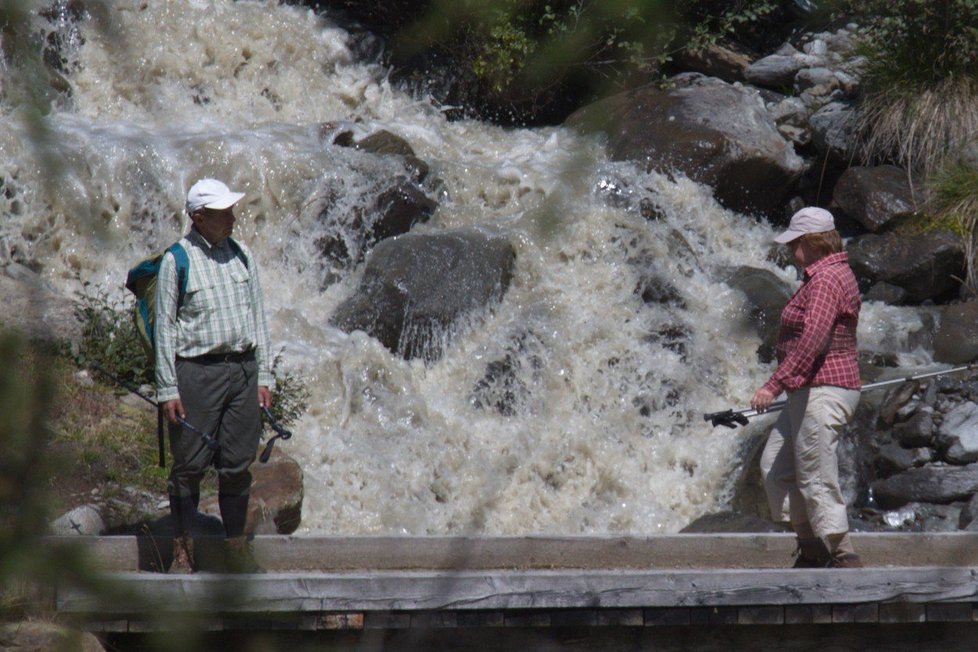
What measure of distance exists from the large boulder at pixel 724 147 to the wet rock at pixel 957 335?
255 cm

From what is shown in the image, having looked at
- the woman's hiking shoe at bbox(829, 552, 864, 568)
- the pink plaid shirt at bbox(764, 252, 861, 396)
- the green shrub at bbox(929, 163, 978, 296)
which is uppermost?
the pink plaid shirt at bbox(764, 252, 861, 396)

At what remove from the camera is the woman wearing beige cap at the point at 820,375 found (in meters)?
5.59

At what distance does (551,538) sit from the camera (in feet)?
20.7

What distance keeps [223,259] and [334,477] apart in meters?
4.22

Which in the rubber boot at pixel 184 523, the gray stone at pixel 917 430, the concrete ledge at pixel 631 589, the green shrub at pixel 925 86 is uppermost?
the concrete ledge at pixel 631 589

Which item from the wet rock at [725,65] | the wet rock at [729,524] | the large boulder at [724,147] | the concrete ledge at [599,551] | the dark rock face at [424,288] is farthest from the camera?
the wet rock at [725,65]

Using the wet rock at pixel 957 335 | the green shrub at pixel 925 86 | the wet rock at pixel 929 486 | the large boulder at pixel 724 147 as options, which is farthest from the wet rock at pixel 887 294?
the wet rock at pixel 929 486

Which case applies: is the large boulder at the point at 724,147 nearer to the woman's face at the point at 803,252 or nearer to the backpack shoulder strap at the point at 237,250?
the woman's face at the point at 803,252

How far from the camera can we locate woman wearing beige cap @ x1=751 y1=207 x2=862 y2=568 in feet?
18.3

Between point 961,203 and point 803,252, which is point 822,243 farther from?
point 961,203

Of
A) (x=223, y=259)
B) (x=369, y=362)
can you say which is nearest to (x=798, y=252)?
(x=223, y=259)

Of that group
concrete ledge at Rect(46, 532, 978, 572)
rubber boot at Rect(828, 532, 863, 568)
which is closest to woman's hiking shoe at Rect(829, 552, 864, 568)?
rubber boot at Rect(828, 532, 863, 568)

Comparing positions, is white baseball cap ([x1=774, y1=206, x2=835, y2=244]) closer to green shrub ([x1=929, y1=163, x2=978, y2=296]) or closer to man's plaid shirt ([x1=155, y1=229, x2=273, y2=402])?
man's plaid shirt ([x1=155, y1=229, x2=273, y2=402])

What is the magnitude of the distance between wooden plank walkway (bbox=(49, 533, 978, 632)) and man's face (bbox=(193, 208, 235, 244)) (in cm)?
132
